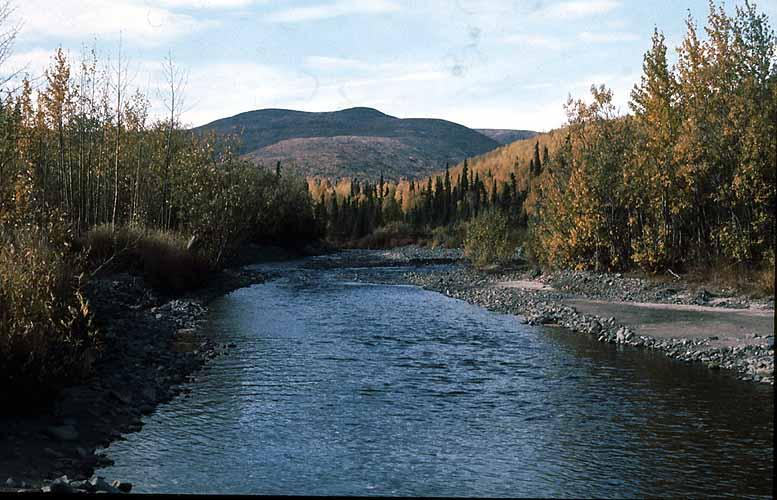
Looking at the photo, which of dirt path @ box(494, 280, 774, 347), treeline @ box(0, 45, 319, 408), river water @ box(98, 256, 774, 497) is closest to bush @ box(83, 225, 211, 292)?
treeline @ box(0, 45, 319, 408)

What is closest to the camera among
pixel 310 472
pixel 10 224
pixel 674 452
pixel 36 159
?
pixel 310 472

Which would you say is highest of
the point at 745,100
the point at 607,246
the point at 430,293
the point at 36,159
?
the point at 745,100

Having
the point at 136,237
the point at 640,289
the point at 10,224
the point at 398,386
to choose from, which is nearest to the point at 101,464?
the point at 398,386

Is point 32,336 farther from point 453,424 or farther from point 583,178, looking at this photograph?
point 583,178

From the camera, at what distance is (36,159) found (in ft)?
97.6

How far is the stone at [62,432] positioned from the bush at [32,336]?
68cm

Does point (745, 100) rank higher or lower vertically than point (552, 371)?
higher

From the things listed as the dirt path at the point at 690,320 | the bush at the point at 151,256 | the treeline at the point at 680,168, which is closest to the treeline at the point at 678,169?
the treeline at the point at 680,168

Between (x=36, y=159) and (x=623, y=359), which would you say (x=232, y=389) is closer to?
(x=623, y=359)

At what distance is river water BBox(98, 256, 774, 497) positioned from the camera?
35.1 ft

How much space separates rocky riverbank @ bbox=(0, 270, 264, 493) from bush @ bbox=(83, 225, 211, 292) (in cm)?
240

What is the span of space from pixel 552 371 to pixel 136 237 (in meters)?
20.6

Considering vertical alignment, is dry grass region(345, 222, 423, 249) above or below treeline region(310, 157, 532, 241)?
below

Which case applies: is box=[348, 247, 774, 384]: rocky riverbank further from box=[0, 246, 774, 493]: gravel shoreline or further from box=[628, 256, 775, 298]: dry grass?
box=[628, 256, 775, 298]: dry grass
